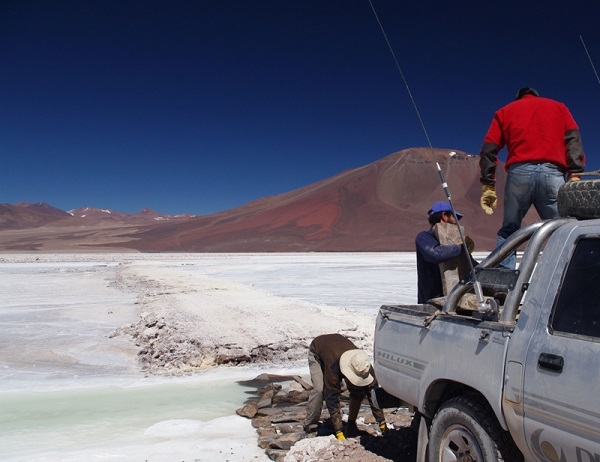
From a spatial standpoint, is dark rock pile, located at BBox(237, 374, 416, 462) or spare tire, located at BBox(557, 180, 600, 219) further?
dark rock pile, located at BBox(237, 374, 416, 462)

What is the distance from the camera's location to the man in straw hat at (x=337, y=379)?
492cm

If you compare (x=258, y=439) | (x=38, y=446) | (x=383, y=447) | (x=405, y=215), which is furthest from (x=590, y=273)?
(x=405, y=215)

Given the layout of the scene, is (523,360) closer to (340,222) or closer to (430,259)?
(430,259)

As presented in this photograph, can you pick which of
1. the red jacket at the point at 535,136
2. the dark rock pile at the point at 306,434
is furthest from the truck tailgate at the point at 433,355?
the red jacket at the point at 535,136

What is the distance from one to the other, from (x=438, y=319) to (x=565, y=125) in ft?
6.79

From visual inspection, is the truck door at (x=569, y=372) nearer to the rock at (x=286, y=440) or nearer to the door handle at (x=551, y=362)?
the door handle at (x=551, y=362)

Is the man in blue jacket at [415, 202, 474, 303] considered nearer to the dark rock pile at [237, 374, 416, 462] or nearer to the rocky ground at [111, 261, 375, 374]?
the dark rock pile at [237, 374, 416, 462]

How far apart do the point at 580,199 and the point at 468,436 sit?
132 cm

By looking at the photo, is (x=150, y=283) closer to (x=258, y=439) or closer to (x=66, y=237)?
(x=258, y=439)

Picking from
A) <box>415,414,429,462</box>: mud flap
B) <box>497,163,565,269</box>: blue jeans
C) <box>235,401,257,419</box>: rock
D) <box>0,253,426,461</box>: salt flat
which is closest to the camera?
<box>415,414,429,462</box>: mud flap

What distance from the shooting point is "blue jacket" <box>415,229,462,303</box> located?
434 cm

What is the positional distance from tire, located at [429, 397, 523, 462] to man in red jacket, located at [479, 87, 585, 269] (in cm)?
151

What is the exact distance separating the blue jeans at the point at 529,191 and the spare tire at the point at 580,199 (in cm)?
127

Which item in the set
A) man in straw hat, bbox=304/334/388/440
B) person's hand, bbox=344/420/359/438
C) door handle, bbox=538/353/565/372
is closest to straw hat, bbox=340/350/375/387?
man in straw hat, bbox=304/334/388/440
